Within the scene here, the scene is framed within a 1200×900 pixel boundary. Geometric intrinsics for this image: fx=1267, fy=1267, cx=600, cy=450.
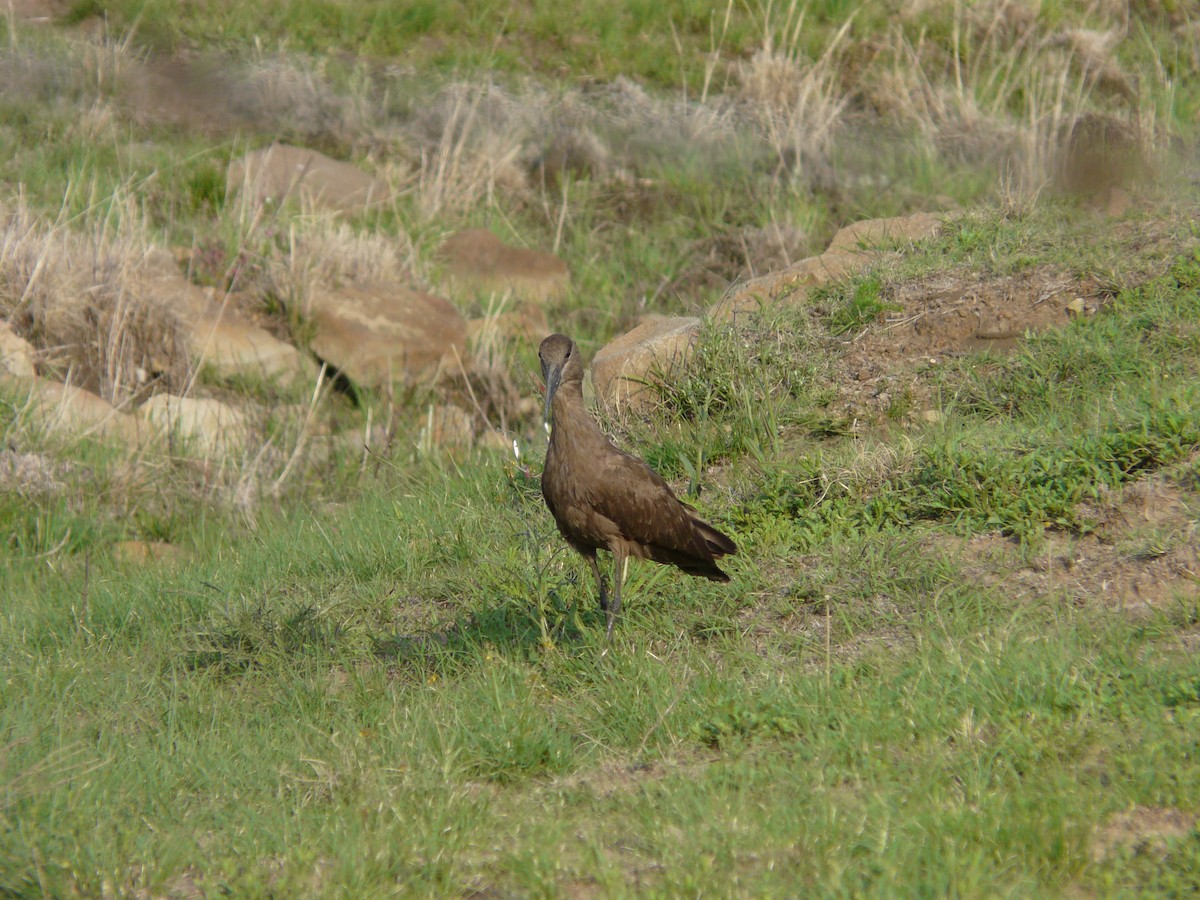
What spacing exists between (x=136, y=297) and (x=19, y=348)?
2.96 feet

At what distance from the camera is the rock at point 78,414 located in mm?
8133

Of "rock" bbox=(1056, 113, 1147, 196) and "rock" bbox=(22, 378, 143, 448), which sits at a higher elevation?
"rock" bbox=(1056, 113, 1147, 196)

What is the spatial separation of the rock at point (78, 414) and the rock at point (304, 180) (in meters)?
3.05

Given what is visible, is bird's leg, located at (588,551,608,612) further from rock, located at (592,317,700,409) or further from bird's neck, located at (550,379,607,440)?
rock, located at (592,317,700,409)

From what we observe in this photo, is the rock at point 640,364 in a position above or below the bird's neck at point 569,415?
below

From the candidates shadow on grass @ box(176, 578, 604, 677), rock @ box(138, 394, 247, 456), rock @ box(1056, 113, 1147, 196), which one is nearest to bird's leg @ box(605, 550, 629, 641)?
shadow on grass @ box(176, 578, 604, 677)

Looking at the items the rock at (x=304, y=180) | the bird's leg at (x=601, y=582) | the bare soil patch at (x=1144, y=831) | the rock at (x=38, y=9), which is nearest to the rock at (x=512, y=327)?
the rock at (x=304, y=180)

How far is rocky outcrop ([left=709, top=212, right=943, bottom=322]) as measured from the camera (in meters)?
7.57

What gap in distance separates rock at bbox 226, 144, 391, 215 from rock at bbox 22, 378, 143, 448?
3050 millimetres

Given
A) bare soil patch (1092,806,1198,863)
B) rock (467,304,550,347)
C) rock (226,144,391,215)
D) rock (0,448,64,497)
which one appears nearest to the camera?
bare soil patch (1092,806,1198,863)

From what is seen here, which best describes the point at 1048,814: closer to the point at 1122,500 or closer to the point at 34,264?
the point at 1122,500

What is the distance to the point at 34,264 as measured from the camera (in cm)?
935

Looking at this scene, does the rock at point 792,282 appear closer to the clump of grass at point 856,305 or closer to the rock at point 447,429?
the clump of grass at point 856,305

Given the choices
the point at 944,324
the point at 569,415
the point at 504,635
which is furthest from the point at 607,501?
the point at 944,324
